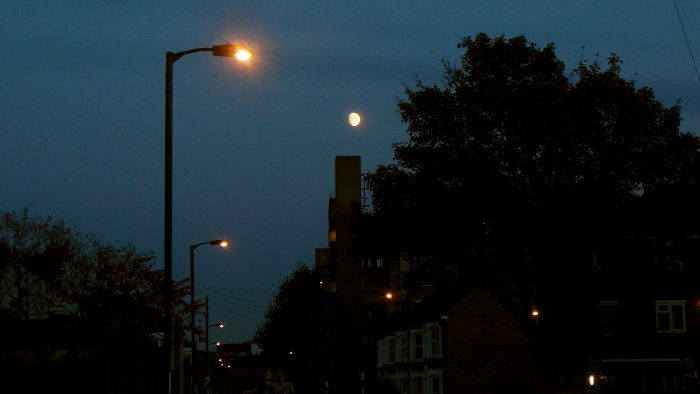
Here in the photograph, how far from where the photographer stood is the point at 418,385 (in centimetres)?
6275

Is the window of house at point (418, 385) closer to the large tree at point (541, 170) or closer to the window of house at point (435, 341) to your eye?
the window of house at point (435, 341)

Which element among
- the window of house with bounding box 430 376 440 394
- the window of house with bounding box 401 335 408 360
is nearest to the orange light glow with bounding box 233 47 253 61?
the window of house with bounding box 430 376 440 394

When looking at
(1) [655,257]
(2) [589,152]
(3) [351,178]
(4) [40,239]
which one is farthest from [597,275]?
(3) [351,178]

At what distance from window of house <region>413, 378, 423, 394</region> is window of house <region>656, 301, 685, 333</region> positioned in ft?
57.5

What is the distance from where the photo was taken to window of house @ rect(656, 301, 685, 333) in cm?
5622

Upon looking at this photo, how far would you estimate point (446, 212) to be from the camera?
37.0 m

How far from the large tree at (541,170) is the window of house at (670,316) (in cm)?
2147

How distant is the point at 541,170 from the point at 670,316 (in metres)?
25.8

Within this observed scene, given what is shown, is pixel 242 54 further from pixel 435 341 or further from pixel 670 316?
pixel 670 316

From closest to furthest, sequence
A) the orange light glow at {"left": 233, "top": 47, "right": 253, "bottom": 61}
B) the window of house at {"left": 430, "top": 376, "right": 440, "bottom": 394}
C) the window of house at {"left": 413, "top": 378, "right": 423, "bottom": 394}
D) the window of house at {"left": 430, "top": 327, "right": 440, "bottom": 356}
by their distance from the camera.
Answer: the orange light glow at {"left": 233, "top": 47, "right": 253, "bottom": 61} < the window of house at {"left": 430, "top": 376, "right": 440, "bottom": 394} < the window of house at {"left": 430, "top": 327, "right": 440, "bottom": 356} < the window of house at {"left": 413, "top": 378, "right": 423, "bottom": 394}

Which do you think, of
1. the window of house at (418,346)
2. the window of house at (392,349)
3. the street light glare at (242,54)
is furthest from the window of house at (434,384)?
the street light glare at (242,54)

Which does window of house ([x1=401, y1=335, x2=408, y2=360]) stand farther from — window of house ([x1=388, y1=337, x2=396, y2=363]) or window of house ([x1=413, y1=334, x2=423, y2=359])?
window of house ([x1=388, y1=337, x2=396, y2=363])

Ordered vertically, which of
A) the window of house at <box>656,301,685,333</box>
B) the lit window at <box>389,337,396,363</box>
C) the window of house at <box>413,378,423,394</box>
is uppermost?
the window of house at <box>656,301,685,333</box>

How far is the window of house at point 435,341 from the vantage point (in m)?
59.4
